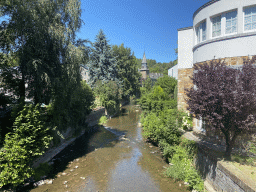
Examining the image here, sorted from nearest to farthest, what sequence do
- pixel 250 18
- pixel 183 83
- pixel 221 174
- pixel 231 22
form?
pixel 221 174
pixel 250 18
pixel 231 22
pixel 183 83

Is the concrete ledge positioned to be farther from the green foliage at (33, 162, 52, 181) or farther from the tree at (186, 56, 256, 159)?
the green foliage at (33, 162, 52, 181)

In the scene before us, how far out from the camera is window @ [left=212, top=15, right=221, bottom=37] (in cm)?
936

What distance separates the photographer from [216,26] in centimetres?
952

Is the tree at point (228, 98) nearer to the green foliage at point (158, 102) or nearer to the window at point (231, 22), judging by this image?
the window at point (231, 22)

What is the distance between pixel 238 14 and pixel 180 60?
16.5 ft

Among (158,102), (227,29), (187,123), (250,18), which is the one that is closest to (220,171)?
(187,123)

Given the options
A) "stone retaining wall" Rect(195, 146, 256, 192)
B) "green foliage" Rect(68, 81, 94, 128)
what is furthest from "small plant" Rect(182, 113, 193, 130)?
"green foliage" Rect(68, 81, 94, 128)

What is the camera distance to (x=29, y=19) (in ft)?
29.2

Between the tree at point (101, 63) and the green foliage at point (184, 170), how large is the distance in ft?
61.9

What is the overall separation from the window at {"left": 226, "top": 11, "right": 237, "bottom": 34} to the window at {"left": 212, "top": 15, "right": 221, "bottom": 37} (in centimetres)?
47

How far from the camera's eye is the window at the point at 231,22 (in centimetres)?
864

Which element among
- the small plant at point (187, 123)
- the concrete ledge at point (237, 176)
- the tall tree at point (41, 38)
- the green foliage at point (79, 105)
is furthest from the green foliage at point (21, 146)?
the small plant at point (187, 123)

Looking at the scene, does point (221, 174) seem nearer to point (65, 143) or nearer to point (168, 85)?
point (65, 143)

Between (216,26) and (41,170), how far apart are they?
12.4 metres
